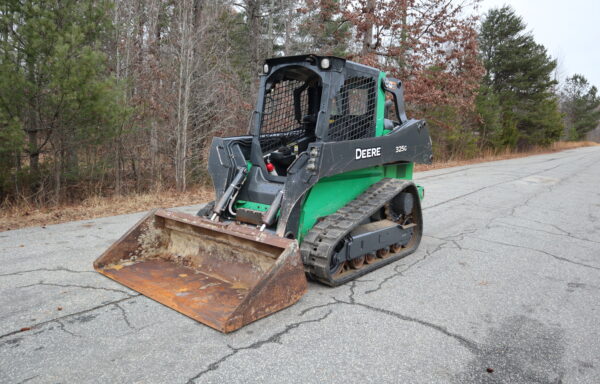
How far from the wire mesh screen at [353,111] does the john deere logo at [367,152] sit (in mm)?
275

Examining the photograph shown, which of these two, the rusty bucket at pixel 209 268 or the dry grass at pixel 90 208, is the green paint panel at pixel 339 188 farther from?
the dry grass at pixel 90 208

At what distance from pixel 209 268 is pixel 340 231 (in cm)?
139

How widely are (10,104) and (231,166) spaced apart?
4.68 meters

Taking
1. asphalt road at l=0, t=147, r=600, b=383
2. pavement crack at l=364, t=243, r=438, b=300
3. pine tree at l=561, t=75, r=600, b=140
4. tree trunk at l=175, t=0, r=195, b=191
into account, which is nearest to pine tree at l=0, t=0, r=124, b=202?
tree trunk at l=175, t=0, r=195, b=191

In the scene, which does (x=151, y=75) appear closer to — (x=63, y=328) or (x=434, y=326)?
(x=63, y=328)

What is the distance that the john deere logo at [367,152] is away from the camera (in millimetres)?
4536

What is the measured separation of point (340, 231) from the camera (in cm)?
410

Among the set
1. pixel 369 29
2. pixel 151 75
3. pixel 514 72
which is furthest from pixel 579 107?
pixel 151 75

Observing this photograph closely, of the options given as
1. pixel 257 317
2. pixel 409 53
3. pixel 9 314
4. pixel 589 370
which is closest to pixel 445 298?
pixel 589 370

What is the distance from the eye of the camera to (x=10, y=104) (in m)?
6.89

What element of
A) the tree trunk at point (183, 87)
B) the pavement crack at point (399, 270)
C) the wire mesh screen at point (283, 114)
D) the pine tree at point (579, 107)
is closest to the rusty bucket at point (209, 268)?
the pavement crack at point (399, 270)

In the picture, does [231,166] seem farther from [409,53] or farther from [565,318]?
[409,53]

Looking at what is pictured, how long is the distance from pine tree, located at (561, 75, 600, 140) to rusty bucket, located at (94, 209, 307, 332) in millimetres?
60791

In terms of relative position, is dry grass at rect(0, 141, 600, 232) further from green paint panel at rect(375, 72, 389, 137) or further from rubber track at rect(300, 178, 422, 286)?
green paint panel at rect(375, 72, 389, 137)
